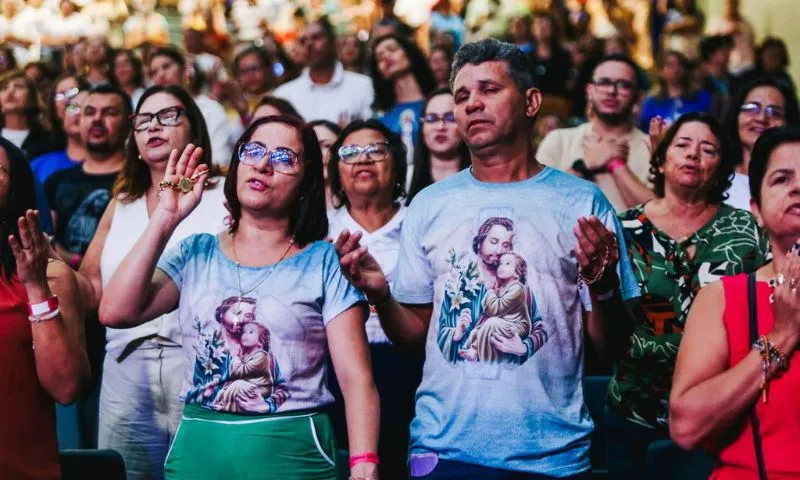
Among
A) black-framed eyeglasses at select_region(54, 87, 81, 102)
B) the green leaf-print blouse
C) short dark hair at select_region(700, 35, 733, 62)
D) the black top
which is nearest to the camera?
the green leaf-print blouse

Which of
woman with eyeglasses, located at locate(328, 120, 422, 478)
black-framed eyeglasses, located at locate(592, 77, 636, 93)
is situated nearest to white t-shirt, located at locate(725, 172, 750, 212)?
black-framed eyeglasses, located at locate(592, 77, 636, 93)

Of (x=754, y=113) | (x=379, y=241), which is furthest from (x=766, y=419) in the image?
(x=754, y=113)

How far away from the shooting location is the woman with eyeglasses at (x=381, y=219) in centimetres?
528

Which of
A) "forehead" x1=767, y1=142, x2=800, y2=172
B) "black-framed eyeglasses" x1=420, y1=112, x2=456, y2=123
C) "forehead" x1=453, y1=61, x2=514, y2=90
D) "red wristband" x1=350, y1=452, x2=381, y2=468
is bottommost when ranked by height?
"red wristband" x1=350, y1=452, x2=381, y2=468

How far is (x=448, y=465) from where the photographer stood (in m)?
3.67

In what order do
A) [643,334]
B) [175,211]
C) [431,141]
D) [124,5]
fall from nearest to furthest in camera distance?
[175,211]
[643,334]
[431,141]
[124,5]

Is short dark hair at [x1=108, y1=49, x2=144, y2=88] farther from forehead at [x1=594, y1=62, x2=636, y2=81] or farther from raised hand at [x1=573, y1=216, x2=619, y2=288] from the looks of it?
raised hand at [x1=573, y1=216, x2=619, y2=288]

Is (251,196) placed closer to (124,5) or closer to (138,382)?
(138,382)

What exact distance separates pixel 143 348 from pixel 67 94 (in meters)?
3.38

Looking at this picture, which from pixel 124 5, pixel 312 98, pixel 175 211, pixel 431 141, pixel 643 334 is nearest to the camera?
pixel 175 211

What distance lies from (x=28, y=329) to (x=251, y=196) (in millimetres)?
822

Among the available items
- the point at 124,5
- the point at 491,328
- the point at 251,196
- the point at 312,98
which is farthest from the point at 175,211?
the point at 124,5

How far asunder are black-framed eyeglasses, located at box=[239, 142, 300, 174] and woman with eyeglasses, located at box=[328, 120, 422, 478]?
1.31m

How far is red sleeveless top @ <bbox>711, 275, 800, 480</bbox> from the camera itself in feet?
10.7
